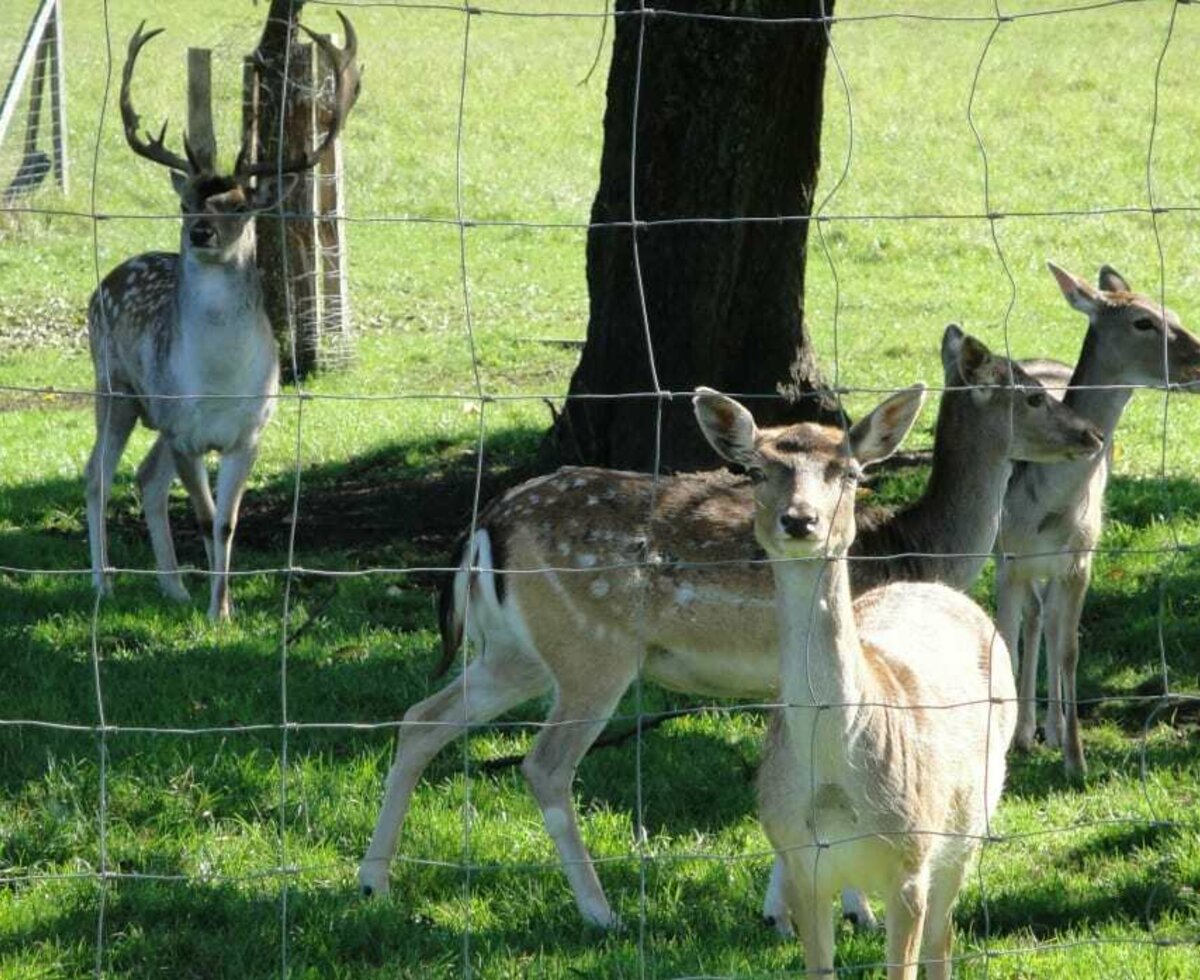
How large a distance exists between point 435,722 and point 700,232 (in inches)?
123

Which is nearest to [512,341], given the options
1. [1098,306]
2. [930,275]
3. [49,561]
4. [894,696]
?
[930,275]

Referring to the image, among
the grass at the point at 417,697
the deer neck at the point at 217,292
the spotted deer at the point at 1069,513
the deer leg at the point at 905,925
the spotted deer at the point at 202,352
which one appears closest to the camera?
the deer leg at the point at 905,925

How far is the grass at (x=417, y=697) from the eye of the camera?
458cm

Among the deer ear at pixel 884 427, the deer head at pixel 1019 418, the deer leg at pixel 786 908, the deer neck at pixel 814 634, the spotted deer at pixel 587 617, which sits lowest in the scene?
the deer leg at pixel 786 908

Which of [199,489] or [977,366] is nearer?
[977,366]

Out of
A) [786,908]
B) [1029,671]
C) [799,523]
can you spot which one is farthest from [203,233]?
[799,523]

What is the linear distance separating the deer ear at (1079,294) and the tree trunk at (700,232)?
41.3 inches

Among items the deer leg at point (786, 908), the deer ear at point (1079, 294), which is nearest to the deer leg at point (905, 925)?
the deer leg at point (786, 908)

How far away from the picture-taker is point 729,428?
4094 mm

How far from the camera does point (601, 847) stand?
515 centimetres

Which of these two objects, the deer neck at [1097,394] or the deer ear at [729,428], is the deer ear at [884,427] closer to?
the deer ear at [729,428]

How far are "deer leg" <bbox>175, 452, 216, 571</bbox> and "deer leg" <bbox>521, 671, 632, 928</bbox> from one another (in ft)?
10.9

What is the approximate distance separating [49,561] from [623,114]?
295 centimetres

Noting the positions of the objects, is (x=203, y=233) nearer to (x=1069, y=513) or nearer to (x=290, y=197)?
(x=290, y=197)
